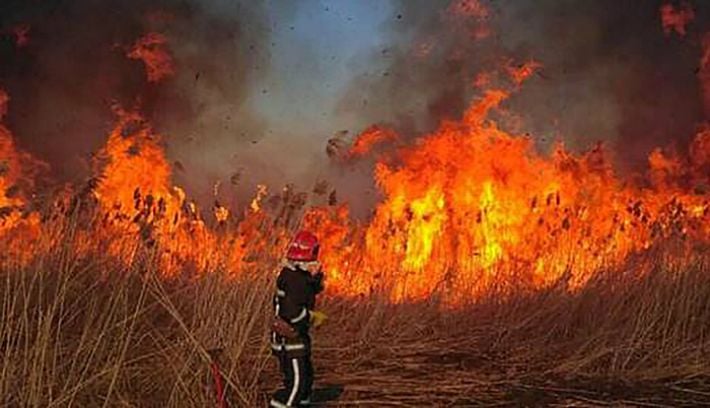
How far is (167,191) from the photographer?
10273 mm

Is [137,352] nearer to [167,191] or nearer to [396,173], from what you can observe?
[167,191]

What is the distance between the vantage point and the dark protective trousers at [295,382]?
445 centimetres

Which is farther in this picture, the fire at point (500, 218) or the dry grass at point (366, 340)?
the fire at point (500, 218)

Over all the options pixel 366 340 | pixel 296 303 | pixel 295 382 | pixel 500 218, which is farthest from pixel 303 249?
pixel 500 218

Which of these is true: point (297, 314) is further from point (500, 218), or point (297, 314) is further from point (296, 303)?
point (500, 218)

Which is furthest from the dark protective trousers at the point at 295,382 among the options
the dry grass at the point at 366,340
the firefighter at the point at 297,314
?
the dry grass at the point at 366,340

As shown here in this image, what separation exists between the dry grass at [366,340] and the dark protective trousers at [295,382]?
0.29 meters

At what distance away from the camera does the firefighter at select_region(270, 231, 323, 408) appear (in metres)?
4.53

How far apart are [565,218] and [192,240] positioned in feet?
12.5

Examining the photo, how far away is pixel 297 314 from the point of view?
14.9ft

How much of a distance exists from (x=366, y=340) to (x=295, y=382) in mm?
2236

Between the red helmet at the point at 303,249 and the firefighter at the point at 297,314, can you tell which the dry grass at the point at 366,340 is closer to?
the firefighter at the point at 297,314

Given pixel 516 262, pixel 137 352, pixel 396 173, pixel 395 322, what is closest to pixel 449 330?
pixel 395 322

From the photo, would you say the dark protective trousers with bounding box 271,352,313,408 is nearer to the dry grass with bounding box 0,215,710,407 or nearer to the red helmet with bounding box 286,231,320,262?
the dry grass with bounding box 0,215,710,407
